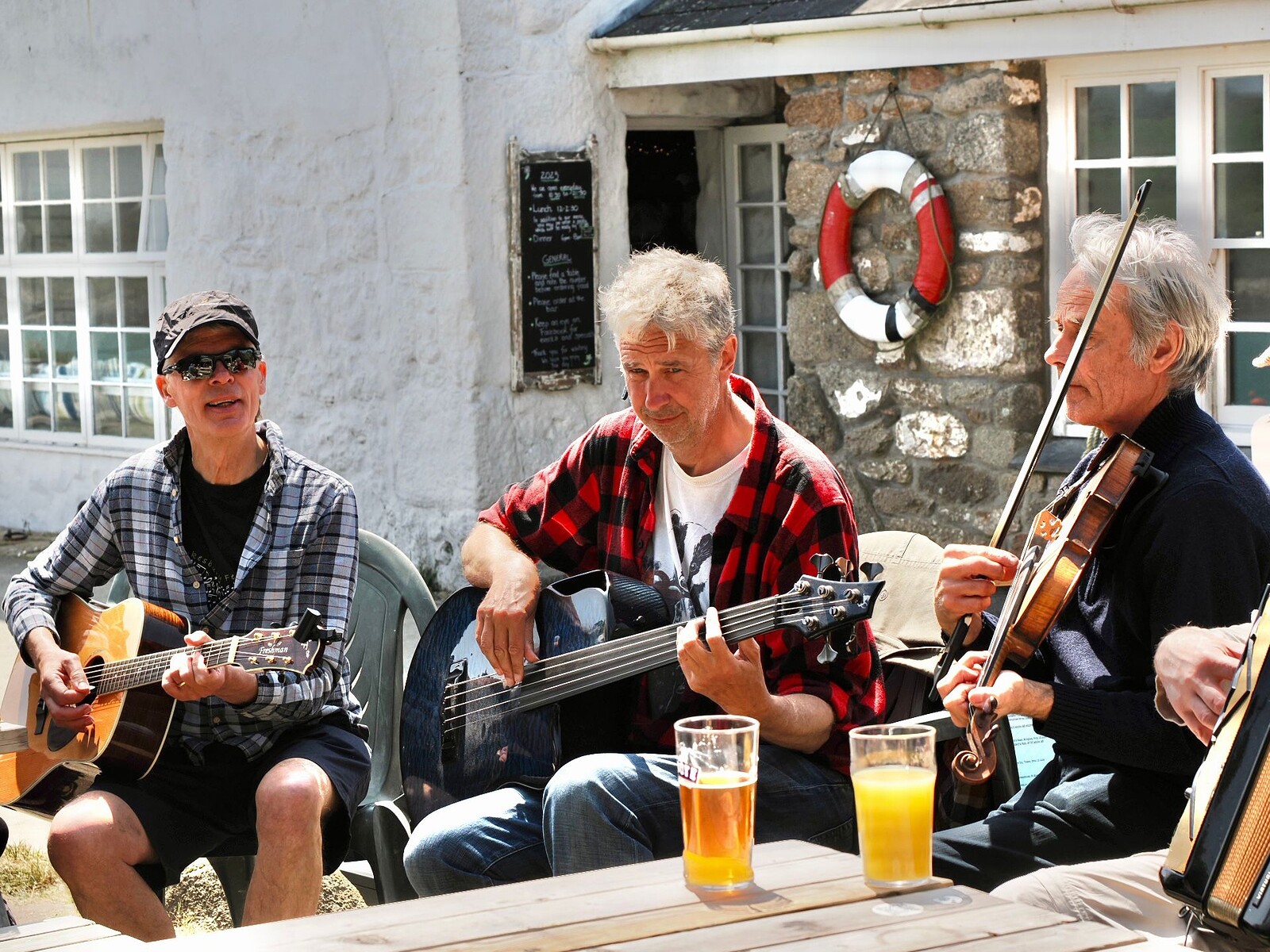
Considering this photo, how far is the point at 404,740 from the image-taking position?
134 inches

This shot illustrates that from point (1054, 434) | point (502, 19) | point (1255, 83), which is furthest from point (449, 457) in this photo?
point (1255, 83)

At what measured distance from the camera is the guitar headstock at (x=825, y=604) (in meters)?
2.75

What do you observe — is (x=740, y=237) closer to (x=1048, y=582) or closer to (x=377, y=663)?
(x=377, y=663)

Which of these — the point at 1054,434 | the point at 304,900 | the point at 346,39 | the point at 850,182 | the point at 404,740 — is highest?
the point at 346,39

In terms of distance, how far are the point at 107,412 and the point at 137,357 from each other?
0.40m

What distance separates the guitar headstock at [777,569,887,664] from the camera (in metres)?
2.75

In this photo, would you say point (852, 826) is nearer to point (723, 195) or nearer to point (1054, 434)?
point (1054, 434)

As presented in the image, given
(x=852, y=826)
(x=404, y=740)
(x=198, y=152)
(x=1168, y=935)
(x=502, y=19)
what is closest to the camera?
(x=1168, y=935)

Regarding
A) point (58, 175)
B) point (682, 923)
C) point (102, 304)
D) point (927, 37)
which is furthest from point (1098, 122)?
point (58, 175)

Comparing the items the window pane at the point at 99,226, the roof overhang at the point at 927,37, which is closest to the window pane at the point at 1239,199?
the roof overhang at the point at 927,37

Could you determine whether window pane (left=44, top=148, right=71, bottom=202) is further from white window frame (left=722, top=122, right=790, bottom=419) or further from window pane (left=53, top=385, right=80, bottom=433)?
white window frame (left=722, top=122, right=790, bottom=419)

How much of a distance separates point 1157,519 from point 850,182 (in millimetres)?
4062

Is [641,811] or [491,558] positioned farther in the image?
[491,558]

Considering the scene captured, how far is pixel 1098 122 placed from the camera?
624cm
